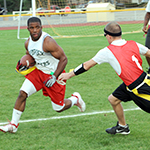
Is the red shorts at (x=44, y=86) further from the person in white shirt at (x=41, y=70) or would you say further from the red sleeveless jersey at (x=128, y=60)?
the red sleeveless jersey at (x=128, y=60)

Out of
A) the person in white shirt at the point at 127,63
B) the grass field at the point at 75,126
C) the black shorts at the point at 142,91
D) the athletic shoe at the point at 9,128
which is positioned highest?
the person in white shirt at the point at 127,63

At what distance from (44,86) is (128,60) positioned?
5.54ft

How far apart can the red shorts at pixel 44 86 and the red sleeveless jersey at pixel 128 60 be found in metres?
1.42

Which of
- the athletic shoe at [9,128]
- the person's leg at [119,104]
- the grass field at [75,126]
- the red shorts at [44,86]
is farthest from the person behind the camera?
the red shorts at [44,86]

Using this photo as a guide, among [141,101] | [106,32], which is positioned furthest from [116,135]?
[106,32]

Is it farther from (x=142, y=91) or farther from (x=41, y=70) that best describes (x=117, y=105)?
(x=41, y=70)

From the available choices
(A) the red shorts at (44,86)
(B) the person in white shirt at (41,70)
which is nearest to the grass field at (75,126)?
(B) the person in white shirt at (41,70)

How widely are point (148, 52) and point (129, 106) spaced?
2120 mm

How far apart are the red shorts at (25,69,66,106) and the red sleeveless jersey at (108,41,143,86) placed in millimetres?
1424

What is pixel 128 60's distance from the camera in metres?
4.21

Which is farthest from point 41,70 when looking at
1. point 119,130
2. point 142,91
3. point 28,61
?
point 142,91

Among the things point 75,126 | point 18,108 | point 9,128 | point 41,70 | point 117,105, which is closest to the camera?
point 117,105

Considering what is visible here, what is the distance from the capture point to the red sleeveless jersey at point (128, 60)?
4.21 m

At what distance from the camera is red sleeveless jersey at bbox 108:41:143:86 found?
166 inches
